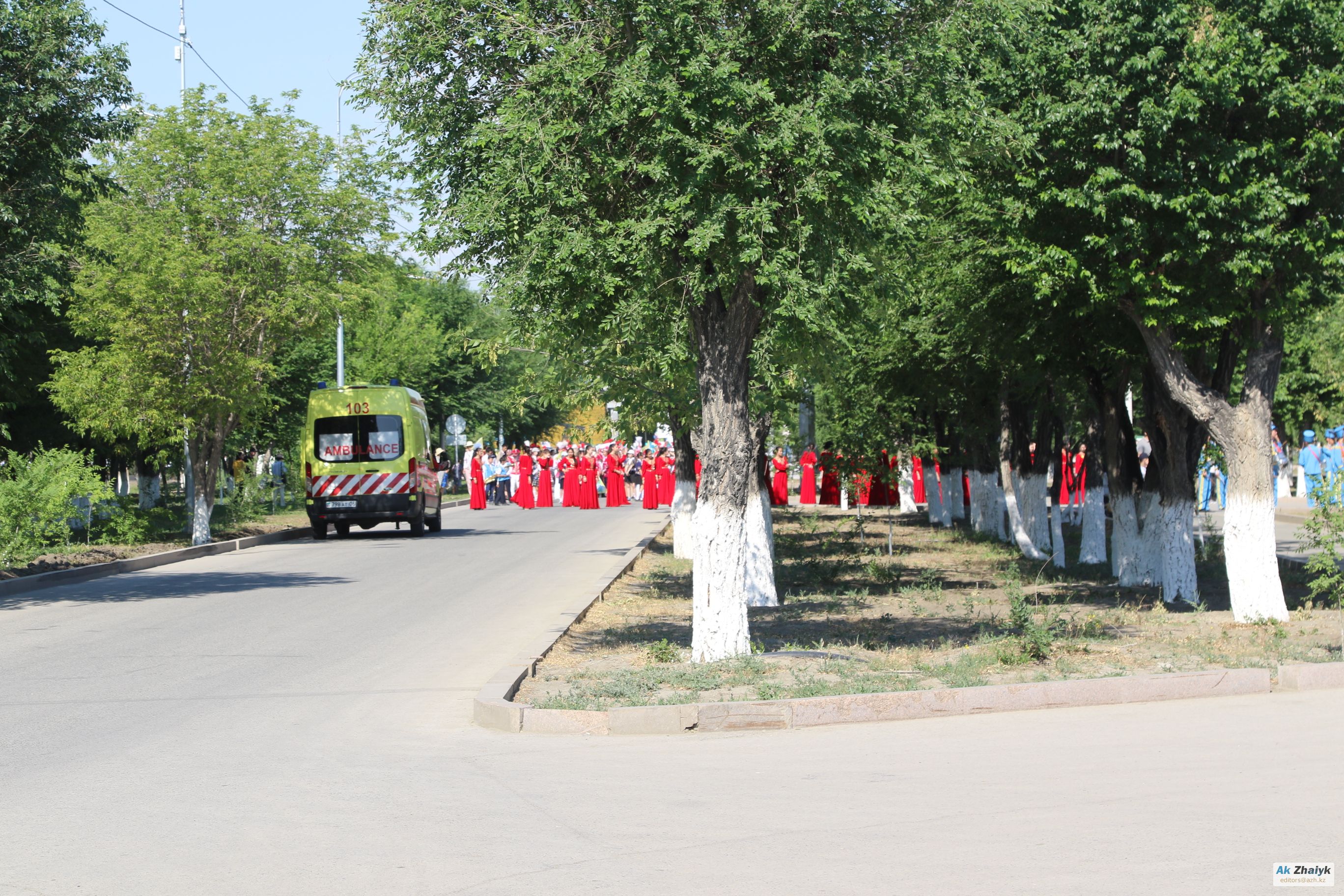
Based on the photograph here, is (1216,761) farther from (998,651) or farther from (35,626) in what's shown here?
(35,626)

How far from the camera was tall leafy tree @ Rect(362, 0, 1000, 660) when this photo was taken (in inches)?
402

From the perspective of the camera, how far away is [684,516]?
23.2 metres

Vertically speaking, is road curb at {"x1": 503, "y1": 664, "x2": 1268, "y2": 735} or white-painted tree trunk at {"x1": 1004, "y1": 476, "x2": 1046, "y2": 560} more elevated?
white-painted tree trunk at {"x1": 1004, "y1": 476, "x2": 1046, "y2": 560}

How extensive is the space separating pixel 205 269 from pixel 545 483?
71.8 feet

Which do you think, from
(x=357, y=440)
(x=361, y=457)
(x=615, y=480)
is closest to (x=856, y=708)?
(x=361, y=457)

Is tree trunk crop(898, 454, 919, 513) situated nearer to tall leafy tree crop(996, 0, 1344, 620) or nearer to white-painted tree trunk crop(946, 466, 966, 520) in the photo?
white-painted tree trunk crop(946, 466, 966, 520)

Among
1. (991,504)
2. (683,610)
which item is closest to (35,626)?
(683,610)

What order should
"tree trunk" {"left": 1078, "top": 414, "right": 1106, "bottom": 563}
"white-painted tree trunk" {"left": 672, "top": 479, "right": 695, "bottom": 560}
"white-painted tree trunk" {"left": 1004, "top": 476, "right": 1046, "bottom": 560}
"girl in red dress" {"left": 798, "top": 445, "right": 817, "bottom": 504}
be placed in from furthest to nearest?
"girl in red dress" {"left": 798, "top": 445, "right": 817, "bottom": 504}, "white-painted tree trunk" {"left": 1004, "top": 476, "right": 1046, "bottom": 560}, "tree trunk" {"left": 1078, "top": 414, "right": 1106, "bottom": 563}, "white-painted tree trunk" {"left": 672, "top": 479, "right": 695, "bottom": 560}

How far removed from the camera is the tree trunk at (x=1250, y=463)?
14.0m

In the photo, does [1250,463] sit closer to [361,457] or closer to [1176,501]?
[1176,501]

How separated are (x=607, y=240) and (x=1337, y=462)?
2783 centimetres

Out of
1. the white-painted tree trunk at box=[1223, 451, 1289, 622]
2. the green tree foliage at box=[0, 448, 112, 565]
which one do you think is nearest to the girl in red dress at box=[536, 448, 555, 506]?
the green tree foliage at box=[0, 448, 112, 565]

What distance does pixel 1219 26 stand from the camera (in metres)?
12.7

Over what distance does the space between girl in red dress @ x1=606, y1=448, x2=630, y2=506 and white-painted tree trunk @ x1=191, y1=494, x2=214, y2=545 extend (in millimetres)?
21536
